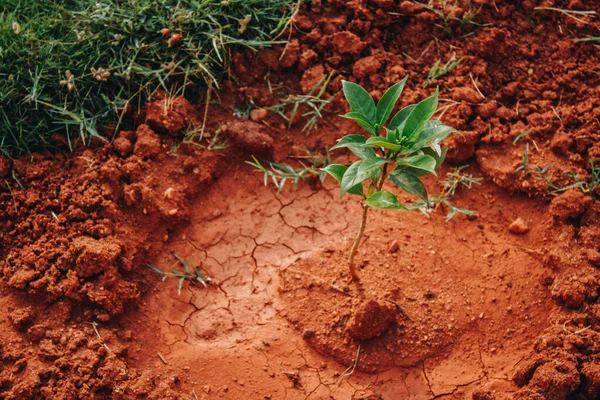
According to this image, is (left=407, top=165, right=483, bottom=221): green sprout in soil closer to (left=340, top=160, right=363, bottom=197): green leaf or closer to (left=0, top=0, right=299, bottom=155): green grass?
(left=340, top=160, right=363, bottom=197): green leaf

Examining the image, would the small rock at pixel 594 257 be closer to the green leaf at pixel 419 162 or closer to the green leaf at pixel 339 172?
the green leaf at pixel 419 162

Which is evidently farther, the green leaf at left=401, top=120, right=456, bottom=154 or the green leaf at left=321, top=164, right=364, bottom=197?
the green leaf at left=321, top=164, right=364, bottom=197

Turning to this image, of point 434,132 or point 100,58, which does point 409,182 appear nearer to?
point 434,132

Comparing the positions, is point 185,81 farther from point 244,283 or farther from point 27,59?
point 244,283

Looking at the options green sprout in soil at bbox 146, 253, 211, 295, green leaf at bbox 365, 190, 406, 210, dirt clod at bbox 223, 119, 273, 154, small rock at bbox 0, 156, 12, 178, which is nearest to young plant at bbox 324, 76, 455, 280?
green leaf at bbox 365, 190, 406, 210

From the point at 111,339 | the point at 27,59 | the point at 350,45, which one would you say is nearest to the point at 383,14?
the point at 350,45

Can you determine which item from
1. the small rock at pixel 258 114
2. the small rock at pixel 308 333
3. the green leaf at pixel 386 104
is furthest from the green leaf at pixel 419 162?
the small rock at pixel 258 114
